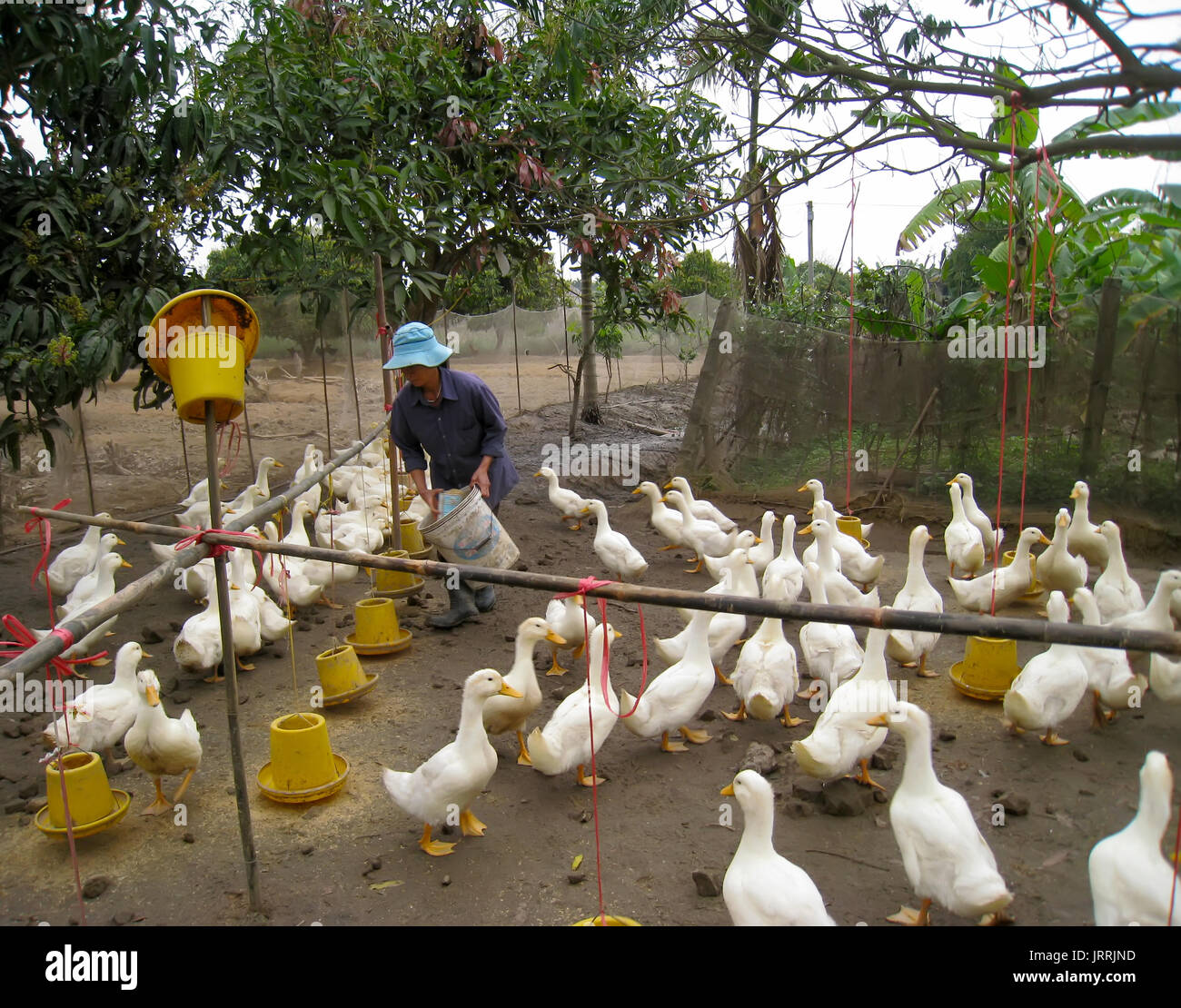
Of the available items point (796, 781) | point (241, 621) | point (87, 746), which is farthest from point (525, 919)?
point (241, 621)

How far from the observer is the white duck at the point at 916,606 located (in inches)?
173

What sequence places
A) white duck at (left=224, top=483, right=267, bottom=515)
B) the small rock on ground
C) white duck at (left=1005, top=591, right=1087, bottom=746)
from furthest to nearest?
1. white duck at (left=224, top=483, right=267, bottom=515)
2. white duck at (left=1005, top=591, right=1087, bottom=746)
3. the small rock on ground

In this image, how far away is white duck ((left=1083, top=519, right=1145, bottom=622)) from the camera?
15.0 ft

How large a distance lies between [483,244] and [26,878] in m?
6.20

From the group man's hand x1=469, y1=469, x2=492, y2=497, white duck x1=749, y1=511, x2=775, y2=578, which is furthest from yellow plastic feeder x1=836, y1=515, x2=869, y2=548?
man's hand x1=469, y1=469, x2=492, y2=497

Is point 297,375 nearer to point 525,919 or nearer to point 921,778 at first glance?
point 525,919

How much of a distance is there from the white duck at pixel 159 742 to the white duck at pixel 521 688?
128 cm

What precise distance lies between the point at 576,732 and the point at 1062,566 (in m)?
3.45

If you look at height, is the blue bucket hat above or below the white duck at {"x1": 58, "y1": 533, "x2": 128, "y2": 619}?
above

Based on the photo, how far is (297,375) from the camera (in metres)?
8.80

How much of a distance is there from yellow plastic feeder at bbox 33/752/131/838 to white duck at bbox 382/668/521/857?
1.14m

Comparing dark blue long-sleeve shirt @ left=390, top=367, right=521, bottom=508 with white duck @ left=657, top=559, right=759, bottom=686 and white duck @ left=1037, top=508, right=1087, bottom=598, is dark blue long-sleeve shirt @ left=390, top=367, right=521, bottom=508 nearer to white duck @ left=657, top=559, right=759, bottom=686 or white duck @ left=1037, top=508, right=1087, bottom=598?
white duck @ left=657, top=559, right=759, bottom=686

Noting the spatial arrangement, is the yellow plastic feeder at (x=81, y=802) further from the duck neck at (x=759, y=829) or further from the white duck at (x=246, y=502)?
the white duck at (x=246, y=502)

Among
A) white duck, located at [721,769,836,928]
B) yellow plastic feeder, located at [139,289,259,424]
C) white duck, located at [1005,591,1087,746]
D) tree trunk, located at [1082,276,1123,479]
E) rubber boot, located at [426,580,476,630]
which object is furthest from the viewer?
tree trunk, located at [1082,276,1123,479]
